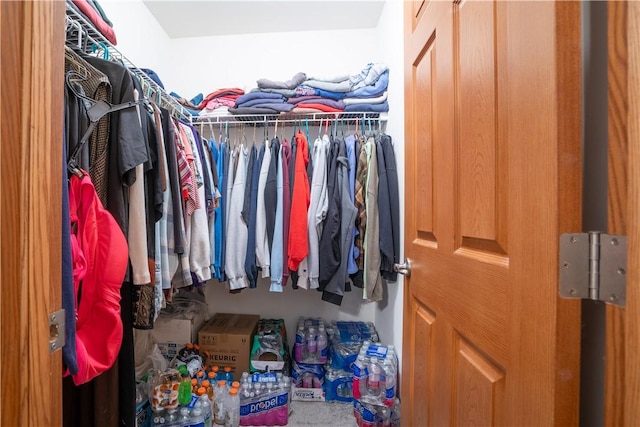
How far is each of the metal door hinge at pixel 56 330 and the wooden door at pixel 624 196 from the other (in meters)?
0.77

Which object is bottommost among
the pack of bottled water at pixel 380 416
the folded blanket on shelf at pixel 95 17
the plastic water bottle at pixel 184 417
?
the pack of bottled water at pixel 380 416

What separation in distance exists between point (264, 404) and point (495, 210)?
150cm

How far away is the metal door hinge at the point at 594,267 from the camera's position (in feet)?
1.01

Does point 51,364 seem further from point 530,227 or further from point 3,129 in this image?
point 530,227

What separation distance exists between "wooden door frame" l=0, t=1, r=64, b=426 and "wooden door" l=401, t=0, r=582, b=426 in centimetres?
73

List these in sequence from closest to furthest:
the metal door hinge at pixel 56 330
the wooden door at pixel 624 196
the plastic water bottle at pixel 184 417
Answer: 1. the wooden door at pixel 624 196
2. the metal door hinge at pixel 56 330
3. the plastic water bottle at pixel 184 417

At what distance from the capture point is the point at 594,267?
1.10 ft

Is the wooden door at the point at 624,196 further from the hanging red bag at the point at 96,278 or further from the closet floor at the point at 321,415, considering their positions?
the closet floor at the point at 321,415

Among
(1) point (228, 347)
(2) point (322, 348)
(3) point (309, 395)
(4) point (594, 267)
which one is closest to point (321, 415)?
(3) point (309, 395)

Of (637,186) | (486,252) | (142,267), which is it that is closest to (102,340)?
(142,267)

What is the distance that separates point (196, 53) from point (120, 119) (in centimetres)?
158

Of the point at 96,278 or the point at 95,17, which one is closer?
the point at 96,278

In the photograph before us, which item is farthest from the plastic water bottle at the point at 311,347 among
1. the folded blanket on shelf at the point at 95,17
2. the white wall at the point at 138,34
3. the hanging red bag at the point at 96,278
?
the white wall at the point at 138,34

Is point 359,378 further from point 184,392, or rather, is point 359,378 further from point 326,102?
point 326,102
